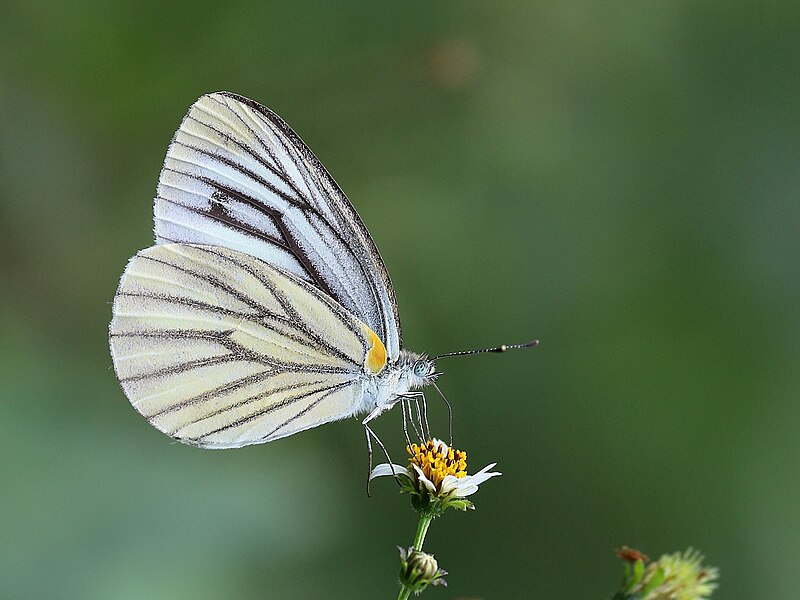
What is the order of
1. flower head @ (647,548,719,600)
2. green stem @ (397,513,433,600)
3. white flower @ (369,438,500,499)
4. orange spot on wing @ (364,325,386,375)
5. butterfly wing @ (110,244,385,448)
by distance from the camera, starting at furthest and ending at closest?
1. orange spot on wing @ (364,325,386,375)
2. butterfly wing @ (110,244,385,448)
3. white flower @ (369,438,500,499)
4. flower head @ (647,548,719,600)
5. green stem @ (397,513,433,600)

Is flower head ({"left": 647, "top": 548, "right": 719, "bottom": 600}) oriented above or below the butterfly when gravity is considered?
below

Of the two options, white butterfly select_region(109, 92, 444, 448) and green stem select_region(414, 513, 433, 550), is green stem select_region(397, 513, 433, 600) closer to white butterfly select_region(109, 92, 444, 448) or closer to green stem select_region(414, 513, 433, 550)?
green stem select_region(414, 513, 433, 550)

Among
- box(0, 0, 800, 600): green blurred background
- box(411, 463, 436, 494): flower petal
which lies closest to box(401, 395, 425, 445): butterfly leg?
box(411, 463, 436, 494): flower petal

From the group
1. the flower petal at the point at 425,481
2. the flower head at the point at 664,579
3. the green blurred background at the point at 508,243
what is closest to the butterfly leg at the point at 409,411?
the flower petal at the point at 425,481

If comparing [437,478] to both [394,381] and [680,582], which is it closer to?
[394,381]

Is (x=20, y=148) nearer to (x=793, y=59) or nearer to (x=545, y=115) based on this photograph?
(x=545, y=115)
